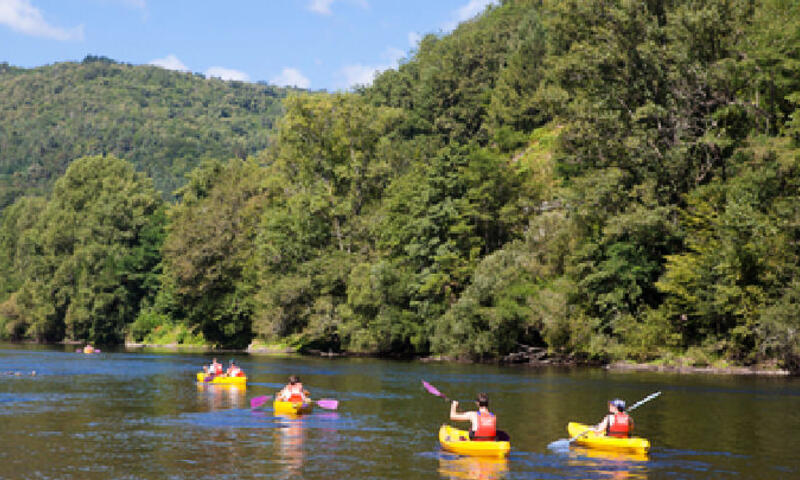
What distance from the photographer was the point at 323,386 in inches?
1983

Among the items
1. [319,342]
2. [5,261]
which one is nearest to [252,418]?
[319,342]

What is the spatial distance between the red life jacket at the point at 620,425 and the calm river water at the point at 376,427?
112 centimetres

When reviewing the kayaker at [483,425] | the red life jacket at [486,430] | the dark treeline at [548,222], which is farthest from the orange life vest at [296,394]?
the dark treeline at [548,222]

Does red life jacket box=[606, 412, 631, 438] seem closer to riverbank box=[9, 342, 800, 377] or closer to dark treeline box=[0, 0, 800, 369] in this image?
dark treeline box=[0, 0, 800, 369]

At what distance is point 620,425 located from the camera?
95.8 feet

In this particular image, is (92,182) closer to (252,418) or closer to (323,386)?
(323,386)

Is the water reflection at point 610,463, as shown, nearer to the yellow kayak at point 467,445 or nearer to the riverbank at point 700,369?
the yellow kayak at point 467,445

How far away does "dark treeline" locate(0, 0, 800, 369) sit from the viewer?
59.8 meters

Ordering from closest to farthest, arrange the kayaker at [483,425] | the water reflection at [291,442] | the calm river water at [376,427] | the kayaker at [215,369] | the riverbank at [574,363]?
the water reflection at [291,442] → the calm river water at [376,427] → the kayaker at [483,425] → the kayaker at [215,369] → the riverbank at [574,363]

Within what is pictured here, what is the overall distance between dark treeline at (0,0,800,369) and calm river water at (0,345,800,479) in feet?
22.7

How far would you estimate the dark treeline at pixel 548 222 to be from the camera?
2355 inches

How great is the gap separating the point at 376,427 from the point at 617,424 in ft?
30.9

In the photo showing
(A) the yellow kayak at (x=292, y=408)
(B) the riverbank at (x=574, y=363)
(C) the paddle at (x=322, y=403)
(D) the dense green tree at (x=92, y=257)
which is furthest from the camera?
(D) the dense green tree at (x=92, y=257)

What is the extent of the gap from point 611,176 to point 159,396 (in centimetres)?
3425
